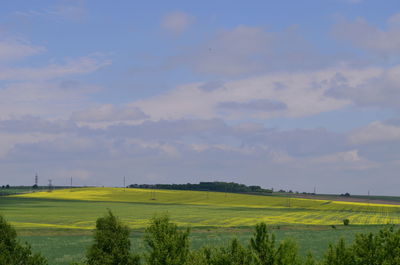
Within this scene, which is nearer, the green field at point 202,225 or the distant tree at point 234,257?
the distant tree at point 234,257

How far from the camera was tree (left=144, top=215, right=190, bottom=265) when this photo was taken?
108 feet

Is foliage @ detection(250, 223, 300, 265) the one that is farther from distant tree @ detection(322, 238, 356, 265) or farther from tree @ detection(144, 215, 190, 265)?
tree @ detection(144, 215, 190, 265)

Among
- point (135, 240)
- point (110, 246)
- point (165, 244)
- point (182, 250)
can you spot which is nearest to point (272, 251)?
point (182, 250)

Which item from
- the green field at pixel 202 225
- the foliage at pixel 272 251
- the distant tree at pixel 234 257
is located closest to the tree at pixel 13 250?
the green field at pixel 202 225

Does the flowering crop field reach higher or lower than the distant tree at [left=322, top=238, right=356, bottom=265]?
lower

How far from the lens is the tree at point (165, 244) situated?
32781 millimetres

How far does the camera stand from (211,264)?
113 feet

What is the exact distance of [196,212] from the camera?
132375mm

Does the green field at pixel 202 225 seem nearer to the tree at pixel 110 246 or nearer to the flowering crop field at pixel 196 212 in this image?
the flowering crop field at pixel 196 212

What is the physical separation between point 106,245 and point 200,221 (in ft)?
237

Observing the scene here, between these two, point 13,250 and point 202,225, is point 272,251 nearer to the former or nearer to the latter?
point 13,250

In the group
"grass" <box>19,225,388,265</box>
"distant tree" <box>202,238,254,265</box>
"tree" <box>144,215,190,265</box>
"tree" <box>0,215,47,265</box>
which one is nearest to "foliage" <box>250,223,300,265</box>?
"distant tree" <box>202,238,254,265</box>

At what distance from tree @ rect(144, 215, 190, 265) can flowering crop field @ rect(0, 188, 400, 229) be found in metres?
1.01

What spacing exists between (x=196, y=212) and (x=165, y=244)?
10034cm
